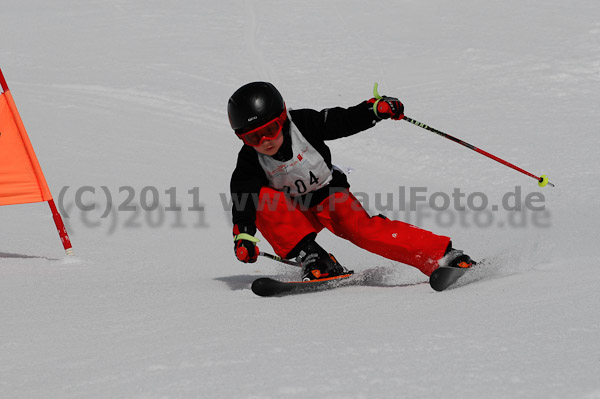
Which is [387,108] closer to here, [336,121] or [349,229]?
[336,121]

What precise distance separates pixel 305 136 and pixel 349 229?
0.59 meters

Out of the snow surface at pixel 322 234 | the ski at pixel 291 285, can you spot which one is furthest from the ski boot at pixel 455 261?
the ski at pixel 291 285

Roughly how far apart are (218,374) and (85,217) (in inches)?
165

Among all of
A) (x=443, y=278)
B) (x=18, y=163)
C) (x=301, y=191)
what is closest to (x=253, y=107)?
(x=301, y=191)

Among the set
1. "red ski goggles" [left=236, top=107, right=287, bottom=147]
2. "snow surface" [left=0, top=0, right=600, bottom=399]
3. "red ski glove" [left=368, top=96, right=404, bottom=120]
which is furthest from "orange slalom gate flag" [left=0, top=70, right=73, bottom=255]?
"red ski glove" [left=368, top=96, right=404, bottom=120]

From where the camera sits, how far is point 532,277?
3.51 metres

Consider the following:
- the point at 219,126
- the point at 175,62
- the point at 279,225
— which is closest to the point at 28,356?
the point at 279,225

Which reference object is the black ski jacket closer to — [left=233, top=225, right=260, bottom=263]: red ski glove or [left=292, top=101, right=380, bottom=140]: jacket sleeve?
[left=292, top=101, right=380, bottom=140]: jacket sleeve

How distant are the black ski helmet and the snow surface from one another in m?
0.91

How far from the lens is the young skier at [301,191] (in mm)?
3936

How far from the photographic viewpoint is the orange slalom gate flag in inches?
195

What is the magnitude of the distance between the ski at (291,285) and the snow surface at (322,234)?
0.13 meters

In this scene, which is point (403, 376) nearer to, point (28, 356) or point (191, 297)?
point (28, 356)

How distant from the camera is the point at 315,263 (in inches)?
163
